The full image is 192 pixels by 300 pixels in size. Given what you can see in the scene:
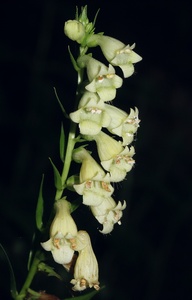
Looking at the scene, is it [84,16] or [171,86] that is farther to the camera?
[171,86]

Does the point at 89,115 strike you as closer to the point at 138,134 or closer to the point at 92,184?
the point at 92,184

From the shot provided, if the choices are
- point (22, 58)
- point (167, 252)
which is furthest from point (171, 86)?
point (167, 252)

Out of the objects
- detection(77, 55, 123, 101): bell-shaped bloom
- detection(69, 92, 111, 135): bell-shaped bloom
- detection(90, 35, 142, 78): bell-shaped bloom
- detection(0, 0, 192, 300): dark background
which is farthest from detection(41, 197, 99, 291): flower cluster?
detection(0, 0, 192, 300): dark background

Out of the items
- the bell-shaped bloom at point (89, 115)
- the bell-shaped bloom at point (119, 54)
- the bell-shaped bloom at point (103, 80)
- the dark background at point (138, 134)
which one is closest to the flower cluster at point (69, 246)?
the bell-shaped bloom at point (89, 115)

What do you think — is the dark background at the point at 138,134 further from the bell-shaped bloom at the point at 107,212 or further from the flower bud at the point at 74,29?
the flower bud at the point at 74,29

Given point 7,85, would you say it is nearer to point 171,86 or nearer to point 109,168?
point 171,86

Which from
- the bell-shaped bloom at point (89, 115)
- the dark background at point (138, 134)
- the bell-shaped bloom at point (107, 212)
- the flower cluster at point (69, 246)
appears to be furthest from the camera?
the dark background at point (138, 134)
